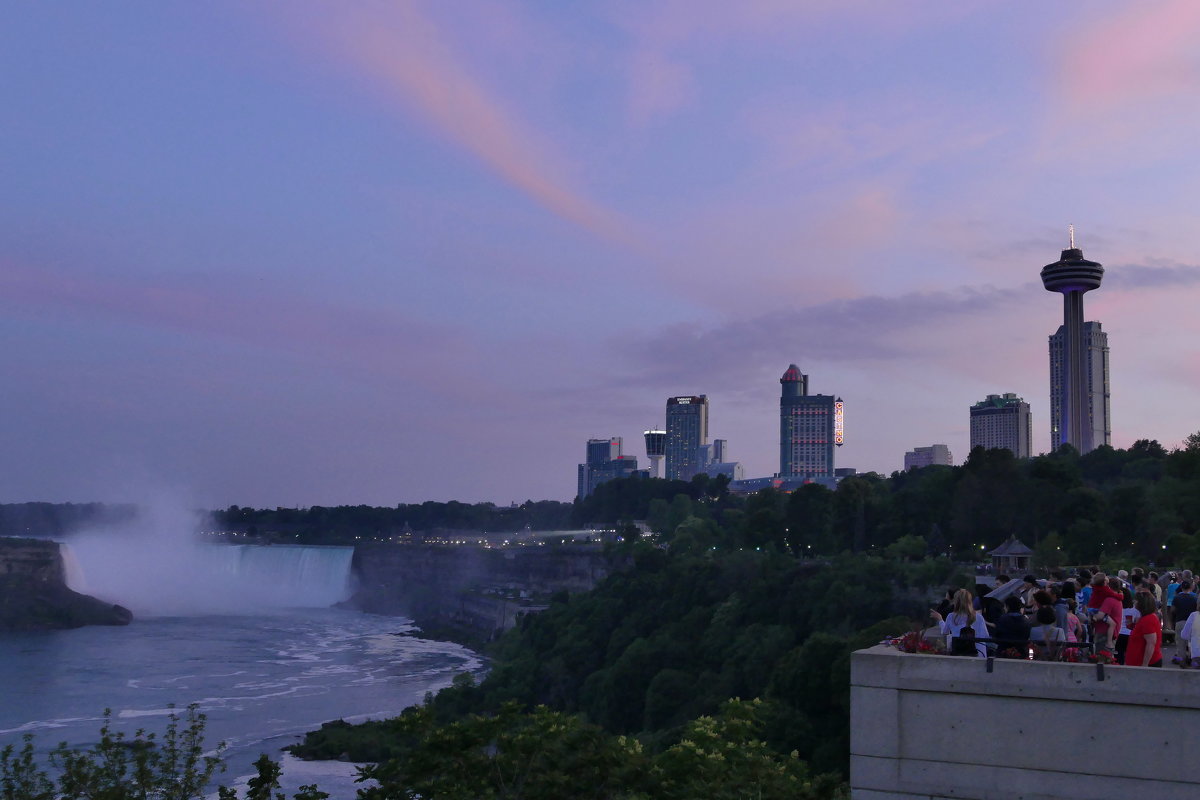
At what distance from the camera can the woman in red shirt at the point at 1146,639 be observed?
8.51 meters

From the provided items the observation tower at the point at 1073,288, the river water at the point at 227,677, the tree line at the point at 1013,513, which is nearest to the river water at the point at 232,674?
the river water at the point at 227,677

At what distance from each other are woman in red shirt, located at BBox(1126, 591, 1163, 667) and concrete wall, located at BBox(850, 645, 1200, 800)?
529 millimetres

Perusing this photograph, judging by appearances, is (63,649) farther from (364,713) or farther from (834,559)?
(834,559)

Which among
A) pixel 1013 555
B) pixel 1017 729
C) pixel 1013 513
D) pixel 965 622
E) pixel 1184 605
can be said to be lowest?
pixel 1017 729

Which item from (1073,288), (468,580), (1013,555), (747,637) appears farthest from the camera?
(1073,288)

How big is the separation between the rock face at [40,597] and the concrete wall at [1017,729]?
92.2 m

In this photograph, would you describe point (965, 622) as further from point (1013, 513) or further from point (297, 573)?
point (297, 573)

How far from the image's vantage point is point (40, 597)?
91.5m

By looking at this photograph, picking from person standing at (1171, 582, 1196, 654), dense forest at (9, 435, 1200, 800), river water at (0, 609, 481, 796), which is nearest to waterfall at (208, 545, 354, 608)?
river water at (0, 609, 481, 796)

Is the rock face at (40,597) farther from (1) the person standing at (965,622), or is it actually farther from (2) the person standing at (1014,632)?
(2) the person standing at (1014,632)

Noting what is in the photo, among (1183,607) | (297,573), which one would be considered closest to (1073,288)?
(297,573)

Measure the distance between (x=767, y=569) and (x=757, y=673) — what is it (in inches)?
557

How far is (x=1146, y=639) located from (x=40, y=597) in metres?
99.5

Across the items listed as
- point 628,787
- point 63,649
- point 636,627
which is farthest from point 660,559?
point 628,787
